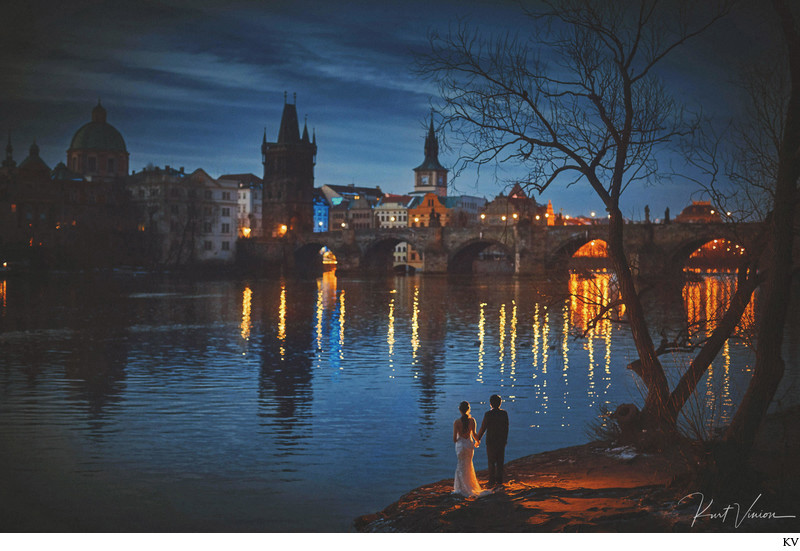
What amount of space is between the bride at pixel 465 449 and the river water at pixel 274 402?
67.0 inches

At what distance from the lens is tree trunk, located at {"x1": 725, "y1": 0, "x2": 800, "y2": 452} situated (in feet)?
26.3

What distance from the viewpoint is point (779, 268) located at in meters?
8.16

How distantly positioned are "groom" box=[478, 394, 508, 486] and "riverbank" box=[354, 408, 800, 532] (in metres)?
0.20

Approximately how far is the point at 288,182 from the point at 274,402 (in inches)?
4212

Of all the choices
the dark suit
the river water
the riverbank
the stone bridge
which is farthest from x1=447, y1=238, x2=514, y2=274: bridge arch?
the dark suit

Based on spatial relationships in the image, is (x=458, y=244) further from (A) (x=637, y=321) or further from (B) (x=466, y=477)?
(B) (x=466, y=477)

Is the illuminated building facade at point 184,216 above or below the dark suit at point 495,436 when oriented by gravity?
above

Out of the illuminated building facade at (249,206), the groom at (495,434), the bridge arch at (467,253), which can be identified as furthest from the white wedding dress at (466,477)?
the illuminated building facade at (249,206)

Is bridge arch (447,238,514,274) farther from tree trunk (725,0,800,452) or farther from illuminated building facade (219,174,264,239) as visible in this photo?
tree trunk (725,0,800,452)

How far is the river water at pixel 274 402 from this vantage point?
36.1ft

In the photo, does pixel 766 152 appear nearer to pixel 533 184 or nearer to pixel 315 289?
pixel 533 184

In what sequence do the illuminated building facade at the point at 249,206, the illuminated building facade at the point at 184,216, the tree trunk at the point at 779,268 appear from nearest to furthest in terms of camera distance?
1. the tree trunk at the point at 779,268
2. the illuminated building facade at the point at 184,216
3. the illuminated building facade at the point at 249,206

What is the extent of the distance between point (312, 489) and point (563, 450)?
3589 millimetres

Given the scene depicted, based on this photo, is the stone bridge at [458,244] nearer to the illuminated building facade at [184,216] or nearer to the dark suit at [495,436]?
the illuminated building facade at [184,216]
